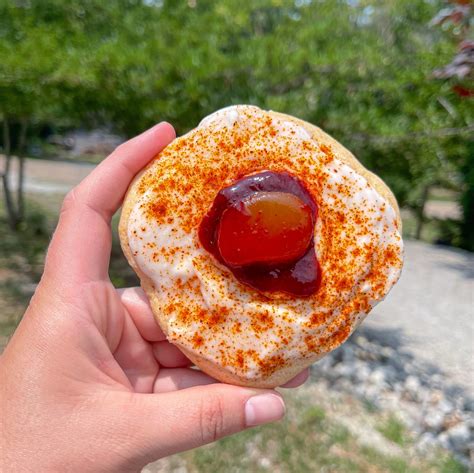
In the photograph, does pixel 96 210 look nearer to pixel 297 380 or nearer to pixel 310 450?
pixel 297 380

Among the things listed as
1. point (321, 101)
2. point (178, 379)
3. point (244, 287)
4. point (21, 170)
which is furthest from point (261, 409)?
point (21, 170)

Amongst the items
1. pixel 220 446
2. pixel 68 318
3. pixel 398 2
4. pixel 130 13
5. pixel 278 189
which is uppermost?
pixel 398 2

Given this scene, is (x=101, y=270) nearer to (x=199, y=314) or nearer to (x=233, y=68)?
(x=199, y=314)

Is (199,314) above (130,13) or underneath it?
underneath

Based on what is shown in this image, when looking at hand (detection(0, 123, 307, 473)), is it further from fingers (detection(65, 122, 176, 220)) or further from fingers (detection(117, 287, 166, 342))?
fingers (detection(117, 287, 166, 342))

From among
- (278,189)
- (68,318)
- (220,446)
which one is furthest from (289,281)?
(220,446)

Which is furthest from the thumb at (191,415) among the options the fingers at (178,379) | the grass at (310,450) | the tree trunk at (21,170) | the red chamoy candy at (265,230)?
the tree trunk at (21,170)

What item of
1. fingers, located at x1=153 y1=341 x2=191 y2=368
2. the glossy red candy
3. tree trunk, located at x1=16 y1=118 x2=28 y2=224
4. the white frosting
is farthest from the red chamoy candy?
tree trunk, located at x1=16 y1=118 x2=28 y2=224

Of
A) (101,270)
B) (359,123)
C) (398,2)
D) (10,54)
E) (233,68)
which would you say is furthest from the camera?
(398,2)
